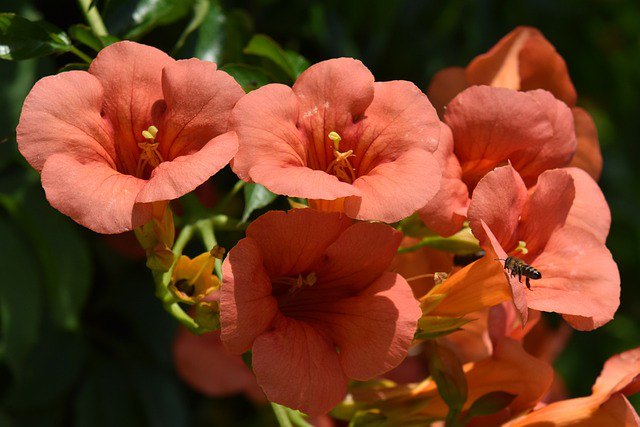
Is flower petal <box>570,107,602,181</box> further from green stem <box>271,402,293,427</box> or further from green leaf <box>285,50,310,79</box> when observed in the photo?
green stem <box>271,402,293,427</box>

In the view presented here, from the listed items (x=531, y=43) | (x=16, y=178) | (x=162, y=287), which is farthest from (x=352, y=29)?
(x=162, y=287)

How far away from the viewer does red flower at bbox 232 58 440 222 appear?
6.22 ft

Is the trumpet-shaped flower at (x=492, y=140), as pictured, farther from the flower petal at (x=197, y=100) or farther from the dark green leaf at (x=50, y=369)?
the dark green leaf at (x=50, y=369)

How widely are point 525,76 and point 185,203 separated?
121 cm

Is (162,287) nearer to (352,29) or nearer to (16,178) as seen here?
(16,178)

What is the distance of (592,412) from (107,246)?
1.98 meters

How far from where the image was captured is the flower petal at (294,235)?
2.02 meters

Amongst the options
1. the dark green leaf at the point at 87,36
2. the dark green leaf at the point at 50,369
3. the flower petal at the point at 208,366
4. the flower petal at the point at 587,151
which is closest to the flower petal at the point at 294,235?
the dark green leaf at the point at 87,36

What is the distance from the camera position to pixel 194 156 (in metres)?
1.94

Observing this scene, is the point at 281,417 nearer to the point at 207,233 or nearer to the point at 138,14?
the point at 207,233

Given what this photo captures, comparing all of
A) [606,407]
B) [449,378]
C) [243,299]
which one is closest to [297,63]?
[243,299]

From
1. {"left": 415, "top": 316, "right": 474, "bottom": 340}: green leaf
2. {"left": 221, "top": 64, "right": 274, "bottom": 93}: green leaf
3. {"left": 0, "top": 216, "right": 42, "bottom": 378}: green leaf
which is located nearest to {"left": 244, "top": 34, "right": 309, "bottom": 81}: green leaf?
{"left": 221, "top": 64, "right": 274, "bottom": 93}: green leaf

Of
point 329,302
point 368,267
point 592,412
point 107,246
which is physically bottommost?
point 107,246

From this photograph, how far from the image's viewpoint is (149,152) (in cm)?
206
